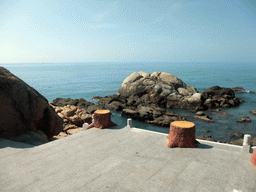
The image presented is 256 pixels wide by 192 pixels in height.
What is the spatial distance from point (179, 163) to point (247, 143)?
123 inches

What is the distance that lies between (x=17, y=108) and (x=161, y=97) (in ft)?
83.1

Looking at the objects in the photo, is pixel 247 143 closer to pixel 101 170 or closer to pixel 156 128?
pixel 101 170

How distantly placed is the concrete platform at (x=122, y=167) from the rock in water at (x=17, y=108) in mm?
1213

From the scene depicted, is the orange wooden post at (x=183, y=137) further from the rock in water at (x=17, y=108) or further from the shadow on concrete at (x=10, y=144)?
the rock in water at (x=17, y=108)

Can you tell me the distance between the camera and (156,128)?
75.3ft

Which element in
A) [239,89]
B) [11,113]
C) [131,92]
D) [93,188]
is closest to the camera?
[93,188]

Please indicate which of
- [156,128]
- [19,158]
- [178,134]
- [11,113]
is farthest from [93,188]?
[156,128]

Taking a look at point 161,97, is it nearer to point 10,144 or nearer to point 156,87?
point 156,87

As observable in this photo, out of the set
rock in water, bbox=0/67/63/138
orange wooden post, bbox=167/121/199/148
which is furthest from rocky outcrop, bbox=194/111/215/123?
rock in water, bbox=0/67/63/138

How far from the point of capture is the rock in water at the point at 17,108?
34.1 ft

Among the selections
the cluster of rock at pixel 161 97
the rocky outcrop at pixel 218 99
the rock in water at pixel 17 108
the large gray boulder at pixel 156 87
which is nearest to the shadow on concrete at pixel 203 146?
the rock in water at pixel 17 108

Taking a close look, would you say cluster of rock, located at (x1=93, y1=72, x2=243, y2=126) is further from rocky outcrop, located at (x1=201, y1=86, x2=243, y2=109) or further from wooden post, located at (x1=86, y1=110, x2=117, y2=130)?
wooden post, located at (x1=86, y1=110, x2=117, y2=130)

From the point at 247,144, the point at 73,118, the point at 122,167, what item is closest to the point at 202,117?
the point at 73,118

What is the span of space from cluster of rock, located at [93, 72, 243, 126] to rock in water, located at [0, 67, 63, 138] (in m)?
16.3
